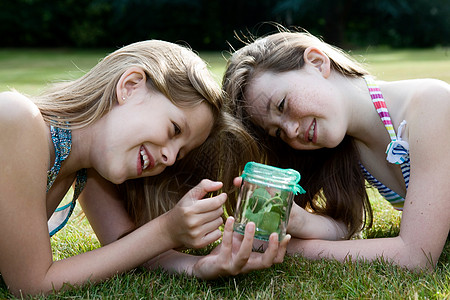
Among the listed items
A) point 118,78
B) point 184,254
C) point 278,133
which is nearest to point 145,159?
point 118,78

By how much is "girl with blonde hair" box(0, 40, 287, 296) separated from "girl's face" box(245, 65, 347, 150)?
0.76 ft

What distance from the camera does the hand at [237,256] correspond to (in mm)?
2400

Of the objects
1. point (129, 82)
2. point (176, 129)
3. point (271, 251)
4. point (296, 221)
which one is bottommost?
point (296, 221)

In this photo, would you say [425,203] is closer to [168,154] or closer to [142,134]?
[168,154]

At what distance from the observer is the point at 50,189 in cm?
306

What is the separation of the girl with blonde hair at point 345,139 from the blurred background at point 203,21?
21731 mm

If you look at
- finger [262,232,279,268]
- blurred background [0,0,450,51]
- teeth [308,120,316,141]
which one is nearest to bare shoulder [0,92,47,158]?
finger [262,232,279,268]

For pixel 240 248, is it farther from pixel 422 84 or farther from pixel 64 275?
pixel 422 84

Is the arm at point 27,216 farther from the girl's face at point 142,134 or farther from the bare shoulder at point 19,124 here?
the girl's face at point 142,134

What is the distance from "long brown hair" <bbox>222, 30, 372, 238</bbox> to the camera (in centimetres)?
339

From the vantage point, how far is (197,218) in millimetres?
2613

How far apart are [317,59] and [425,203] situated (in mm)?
1113

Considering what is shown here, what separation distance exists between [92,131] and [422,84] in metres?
1.76

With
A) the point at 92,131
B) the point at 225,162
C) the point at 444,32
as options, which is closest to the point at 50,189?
the point at 92,131
